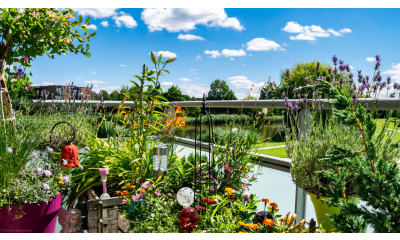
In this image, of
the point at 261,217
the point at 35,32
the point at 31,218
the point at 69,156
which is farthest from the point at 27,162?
the point at 261,217

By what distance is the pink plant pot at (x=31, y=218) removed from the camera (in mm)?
1480

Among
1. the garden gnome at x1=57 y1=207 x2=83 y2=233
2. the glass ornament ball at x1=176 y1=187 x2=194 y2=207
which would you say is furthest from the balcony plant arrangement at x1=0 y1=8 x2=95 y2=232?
the glass ornament ball at x1=176 y1=187 x2=194 y2=207

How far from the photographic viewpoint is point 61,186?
1714 mm

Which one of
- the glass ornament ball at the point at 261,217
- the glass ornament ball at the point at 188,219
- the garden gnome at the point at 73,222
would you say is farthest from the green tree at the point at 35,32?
the glass ornament ball at the point at 261,217

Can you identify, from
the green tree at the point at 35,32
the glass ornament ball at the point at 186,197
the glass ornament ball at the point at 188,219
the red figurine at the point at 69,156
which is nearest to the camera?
the glass ornament ball at the point at 188,219

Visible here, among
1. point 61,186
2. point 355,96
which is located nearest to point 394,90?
point 355,96

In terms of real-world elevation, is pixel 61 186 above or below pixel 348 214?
Answer: below

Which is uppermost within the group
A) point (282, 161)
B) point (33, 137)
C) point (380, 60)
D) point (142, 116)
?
point (380, 60)

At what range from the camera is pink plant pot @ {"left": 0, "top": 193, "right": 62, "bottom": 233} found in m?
1.48

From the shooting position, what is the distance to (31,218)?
1530 mm

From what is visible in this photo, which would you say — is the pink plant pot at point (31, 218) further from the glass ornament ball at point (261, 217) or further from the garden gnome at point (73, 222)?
the glass ornament ball at point (261, 217)

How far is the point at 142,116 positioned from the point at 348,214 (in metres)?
1.20
